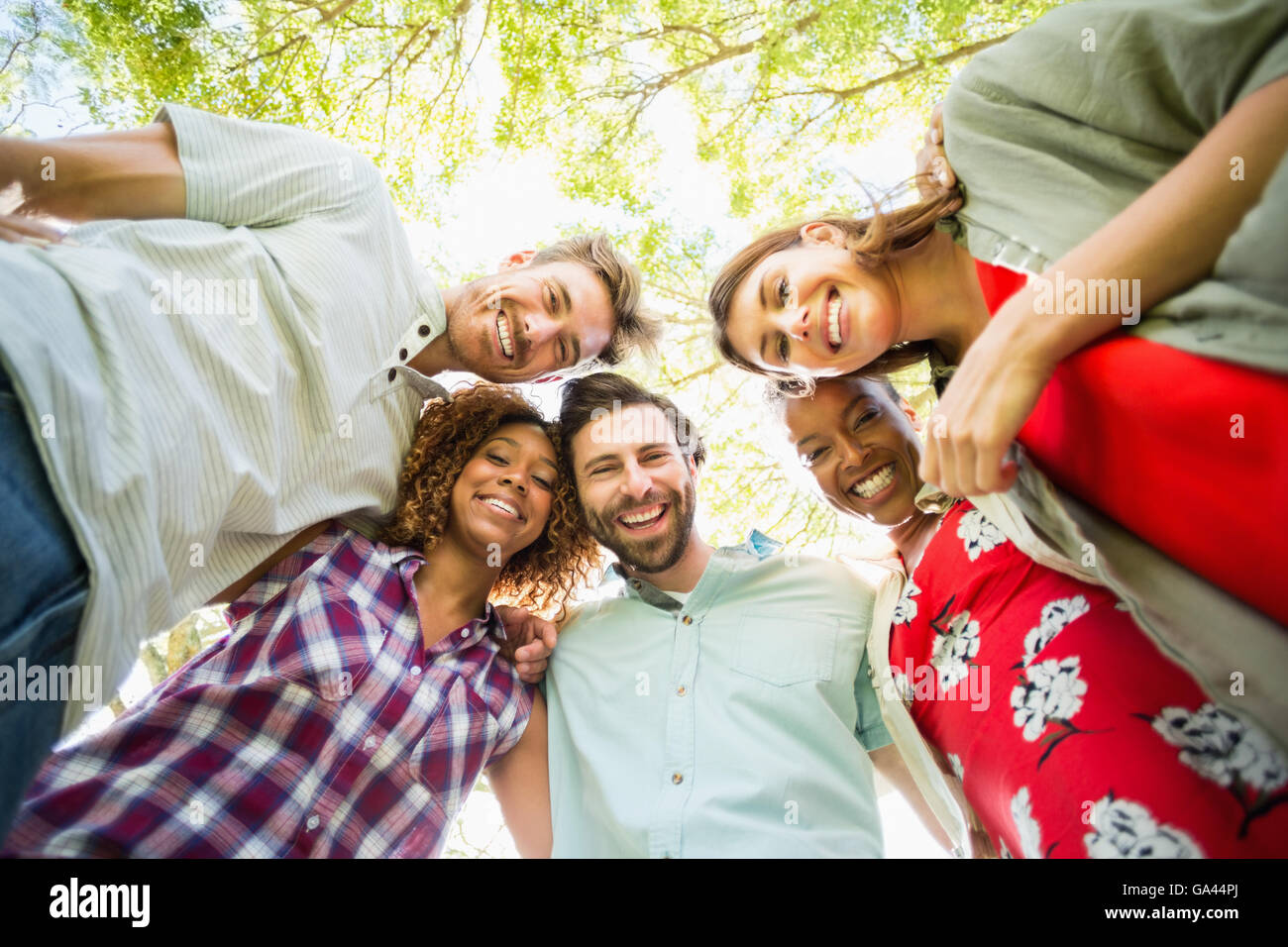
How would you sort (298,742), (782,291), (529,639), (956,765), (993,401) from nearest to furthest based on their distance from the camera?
(993,401)
(956,765)
(298,742)
(782,291)
(529,639)

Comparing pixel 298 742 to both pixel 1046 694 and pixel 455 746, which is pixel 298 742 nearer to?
pixel 455 746

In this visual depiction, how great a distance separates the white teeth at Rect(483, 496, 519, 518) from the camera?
2.60 meters

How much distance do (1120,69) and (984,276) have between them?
1.51 feet

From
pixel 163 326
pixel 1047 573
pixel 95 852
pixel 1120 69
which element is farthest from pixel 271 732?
pixel 1120 69

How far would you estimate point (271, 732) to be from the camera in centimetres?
199

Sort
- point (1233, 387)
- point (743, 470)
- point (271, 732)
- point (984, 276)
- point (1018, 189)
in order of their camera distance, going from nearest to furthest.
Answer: point (1233, 387) < point (1018, 189) < point (984, 276) < point (271, 732) < point (743, 470)

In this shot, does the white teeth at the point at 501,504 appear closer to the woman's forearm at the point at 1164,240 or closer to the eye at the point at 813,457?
the eye at the point at 813,457

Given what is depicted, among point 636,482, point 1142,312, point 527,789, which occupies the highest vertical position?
point 1142,312

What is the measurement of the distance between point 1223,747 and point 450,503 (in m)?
2.19

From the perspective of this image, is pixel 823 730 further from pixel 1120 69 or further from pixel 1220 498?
pixel 1120 69

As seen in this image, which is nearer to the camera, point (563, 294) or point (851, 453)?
point (851, 453)

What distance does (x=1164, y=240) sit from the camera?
1299mm

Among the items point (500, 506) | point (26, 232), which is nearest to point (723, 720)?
point (500, 506)

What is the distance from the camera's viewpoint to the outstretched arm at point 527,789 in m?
2.32
